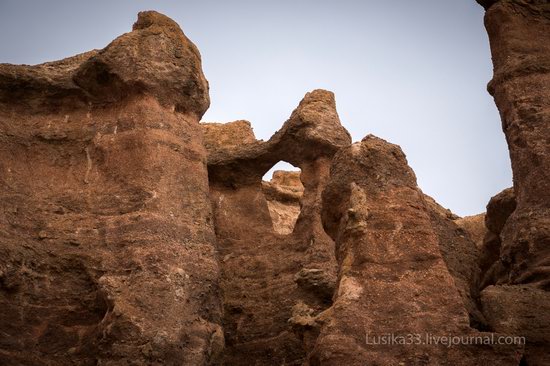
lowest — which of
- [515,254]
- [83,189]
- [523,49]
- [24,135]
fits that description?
[515,254]

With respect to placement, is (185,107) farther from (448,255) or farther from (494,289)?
(494,289)

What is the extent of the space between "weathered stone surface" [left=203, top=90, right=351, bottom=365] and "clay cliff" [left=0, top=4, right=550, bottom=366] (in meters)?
0.04

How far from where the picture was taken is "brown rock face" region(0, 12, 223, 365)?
12.4m

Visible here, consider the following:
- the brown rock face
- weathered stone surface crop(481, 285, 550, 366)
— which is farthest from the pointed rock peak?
weathered stone surface crop(481, 285, 550, 366)

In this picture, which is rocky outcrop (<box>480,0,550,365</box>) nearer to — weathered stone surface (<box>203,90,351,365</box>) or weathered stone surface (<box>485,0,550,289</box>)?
weathered stone surface (<box>485,0,550,289</box>)

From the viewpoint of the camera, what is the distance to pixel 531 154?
13617mm

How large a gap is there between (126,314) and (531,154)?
261 inches

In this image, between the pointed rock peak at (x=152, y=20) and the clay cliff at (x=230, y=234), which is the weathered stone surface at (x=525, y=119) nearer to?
the clay cliff at (x=230, y=234)

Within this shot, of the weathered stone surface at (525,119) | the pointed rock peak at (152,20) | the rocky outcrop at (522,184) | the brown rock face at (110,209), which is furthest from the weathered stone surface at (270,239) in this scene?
the pointed rock peak at (152,20)

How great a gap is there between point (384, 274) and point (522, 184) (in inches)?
152

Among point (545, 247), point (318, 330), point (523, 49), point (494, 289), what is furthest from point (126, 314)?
point (523, 49)

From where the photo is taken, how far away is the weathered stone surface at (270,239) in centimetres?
1516

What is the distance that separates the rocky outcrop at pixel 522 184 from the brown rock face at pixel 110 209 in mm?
4380

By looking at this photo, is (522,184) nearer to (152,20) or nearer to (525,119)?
(525,119)
